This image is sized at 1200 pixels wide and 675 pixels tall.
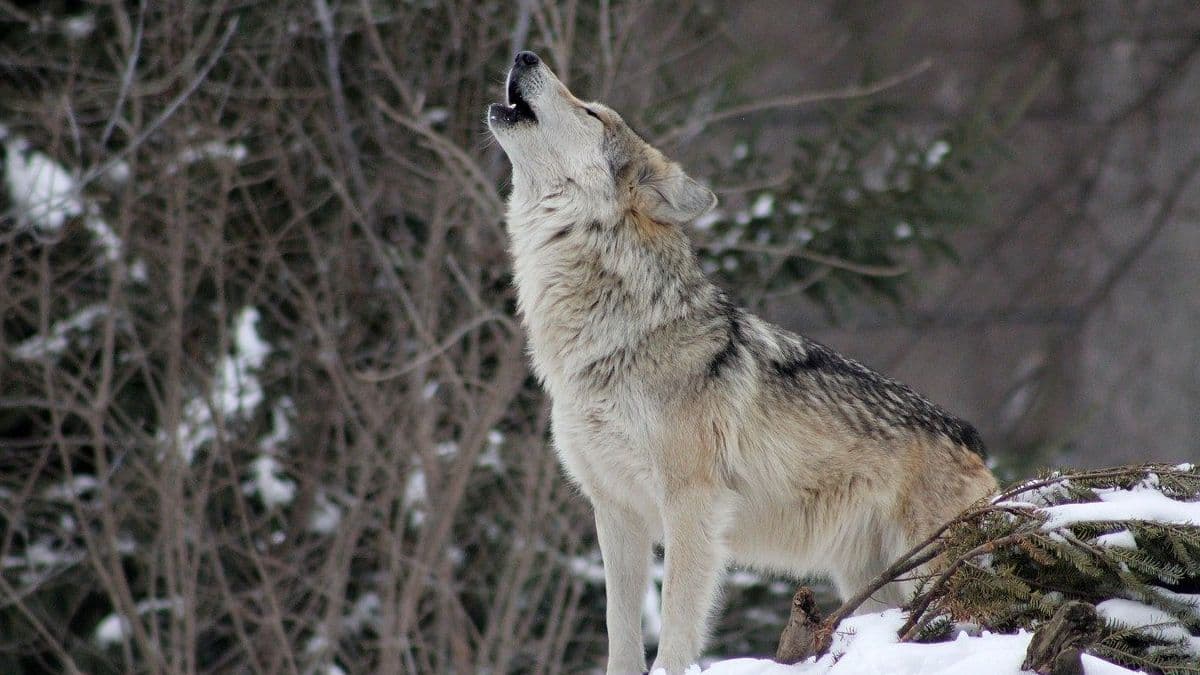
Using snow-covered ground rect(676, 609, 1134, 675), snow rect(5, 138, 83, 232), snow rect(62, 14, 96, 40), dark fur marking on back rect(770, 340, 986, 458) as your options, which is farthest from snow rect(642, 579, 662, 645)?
snow rect(62, 14, 96, 40)

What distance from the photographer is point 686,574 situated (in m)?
4.61

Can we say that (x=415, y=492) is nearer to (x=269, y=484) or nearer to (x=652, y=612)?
(x=269, y=484)

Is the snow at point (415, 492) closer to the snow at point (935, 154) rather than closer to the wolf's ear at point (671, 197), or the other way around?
the wolf's ear at point (671, 197)

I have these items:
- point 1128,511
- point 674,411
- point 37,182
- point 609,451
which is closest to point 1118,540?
point 1128,511

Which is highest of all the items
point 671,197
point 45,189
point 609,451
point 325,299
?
point 671,197

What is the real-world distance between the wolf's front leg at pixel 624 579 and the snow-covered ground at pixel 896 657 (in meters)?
1.12

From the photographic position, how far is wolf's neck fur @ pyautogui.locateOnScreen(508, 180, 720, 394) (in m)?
4.93

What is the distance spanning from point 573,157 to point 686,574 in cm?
164

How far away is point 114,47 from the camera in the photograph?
9461 mm

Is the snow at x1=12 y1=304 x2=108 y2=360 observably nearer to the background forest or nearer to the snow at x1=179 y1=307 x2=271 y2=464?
the background forest

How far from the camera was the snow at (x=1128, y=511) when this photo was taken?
3.42 meters

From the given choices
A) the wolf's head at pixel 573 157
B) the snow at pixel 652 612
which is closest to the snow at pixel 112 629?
the snow at pixel 652 612

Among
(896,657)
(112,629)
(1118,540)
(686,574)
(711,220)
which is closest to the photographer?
(896,657)

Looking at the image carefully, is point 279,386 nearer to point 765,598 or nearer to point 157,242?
point 157,242
